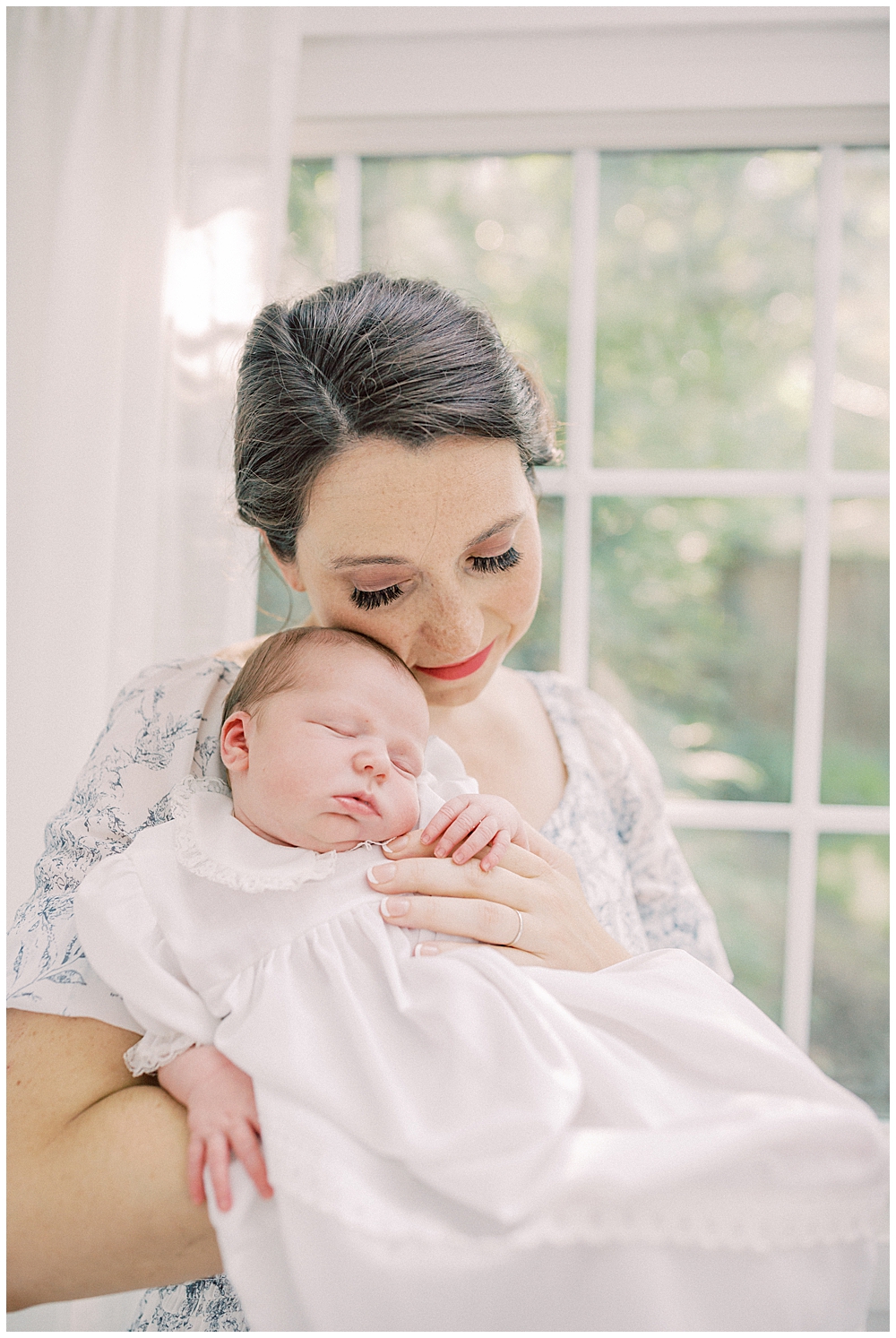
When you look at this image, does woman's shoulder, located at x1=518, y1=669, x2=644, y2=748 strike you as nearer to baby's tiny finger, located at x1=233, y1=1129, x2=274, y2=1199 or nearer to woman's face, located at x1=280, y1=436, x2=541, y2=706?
woman's face, located at x1=280, y1=436, x2=541, y2=706

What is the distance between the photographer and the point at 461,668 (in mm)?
1234

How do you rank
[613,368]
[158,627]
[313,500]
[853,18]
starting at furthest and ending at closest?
[613,368], [158,627], [853,18], [313,500]

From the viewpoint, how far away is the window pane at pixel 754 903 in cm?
190

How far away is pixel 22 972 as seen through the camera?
919 millimetres

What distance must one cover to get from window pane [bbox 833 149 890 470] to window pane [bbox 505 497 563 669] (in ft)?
2.10

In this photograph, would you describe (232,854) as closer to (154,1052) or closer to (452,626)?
(154,1052)

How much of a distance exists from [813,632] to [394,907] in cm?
131


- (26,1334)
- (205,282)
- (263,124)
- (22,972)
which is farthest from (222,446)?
(26,1334)

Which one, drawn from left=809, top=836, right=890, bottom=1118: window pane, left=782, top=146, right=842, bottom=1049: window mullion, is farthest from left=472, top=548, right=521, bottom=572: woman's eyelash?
left=809, top=836, right=890, bottom=1118: window pane

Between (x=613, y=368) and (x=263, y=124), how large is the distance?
0.87 meters

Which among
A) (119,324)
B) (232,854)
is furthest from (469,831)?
(119,324)

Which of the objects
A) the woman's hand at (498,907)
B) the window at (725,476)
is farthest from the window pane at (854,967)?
the woman's hand at (498,907)

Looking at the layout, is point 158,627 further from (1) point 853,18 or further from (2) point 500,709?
(1) point 853,18

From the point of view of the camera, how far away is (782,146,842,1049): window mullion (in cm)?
177
